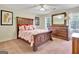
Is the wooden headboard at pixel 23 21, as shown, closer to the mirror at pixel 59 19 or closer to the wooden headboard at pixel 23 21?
the wooden headboard at pixel 23 21

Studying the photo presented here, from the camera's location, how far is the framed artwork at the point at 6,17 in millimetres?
6064

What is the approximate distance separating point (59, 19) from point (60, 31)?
2.98 feet

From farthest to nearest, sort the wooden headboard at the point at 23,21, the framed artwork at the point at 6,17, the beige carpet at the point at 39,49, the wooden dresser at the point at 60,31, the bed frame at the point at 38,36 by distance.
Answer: the wooden headboard at the point at 23,21 < the wooden dresser at the point at 60,31 < the framed artwork at the point at 6,17 < the bed frame at the point at 38,36 < the beige carpet at the point at 39,49

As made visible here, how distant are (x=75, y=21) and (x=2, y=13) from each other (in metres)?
4.95

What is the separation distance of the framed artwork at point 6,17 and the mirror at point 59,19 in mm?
3379

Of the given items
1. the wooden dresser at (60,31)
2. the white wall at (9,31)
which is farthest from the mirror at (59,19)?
the white wall at (9,31)

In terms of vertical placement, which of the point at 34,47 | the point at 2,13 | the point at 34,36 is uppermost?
the point at 2,13

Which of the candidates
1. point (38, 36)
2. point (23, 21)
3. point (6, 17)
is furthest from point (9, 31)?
point (38, 36)

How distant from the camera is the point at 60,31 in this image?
24.9 feet

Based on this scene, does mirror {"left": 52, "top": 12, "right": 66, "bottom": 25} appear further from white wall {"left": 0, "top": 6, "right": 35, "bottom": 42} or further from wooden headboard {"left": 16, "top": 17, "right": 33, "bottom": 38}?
white wall {"left": 0, "top": 6, "right": 35, "bottom": 42}

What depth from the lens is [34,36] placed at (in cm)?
437

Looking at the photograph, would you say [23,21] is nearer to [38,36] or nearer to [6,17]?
[6,17]

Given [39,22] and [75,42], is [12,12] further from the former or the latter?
[75,42]
